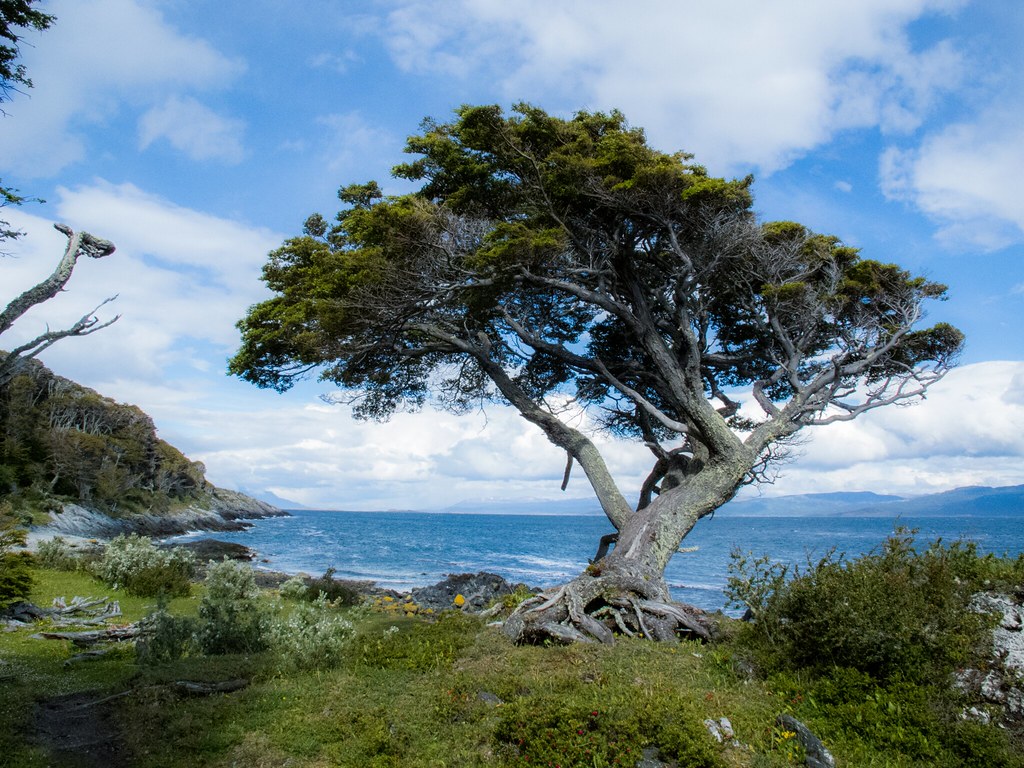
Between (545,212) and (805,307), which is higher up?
(545,212)

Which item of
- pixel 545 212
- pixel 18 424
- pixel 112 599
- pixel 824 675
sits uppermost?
pixel 545 212

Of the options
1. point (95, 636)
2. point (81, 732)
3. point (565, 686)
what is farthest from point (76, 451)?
point (565, 686)

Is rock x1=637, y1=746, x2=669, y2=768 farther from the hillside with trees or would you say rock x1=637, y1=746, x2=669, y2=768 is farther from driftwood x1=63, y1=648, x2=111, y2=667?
the hillside with trees

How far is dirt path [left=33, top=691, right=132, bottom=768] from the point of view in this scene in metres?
5.36

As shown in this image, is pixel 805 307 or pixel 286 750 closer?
pixel 286 750

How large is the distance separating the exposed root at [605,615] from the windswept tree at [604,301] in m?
0.43

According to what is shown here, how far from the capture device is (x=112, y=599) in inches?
520

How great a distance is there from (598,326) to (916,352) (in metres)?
7.60

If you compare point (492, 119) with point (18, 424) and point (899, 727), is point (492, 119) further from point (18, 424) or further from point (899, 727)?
point (18, 424)

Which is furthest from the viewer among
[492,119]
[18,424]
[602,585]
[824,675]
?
[18,424]

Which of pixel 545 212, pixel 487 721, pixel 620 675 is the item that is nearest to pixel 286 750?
pixel 487 721

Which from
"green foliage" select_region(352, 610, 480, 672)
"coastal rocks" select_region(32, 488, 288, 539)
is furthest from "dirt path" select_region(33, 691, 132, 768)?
"coastal rocks" select_region(32, 488, 288, 539)

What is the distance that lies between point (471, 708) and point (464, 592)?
51.9 feet

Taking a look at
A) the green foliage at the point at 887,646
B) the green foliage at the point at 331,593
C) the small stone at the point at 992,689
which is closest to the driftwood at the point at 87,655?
the green foliage at the point at 331,593
